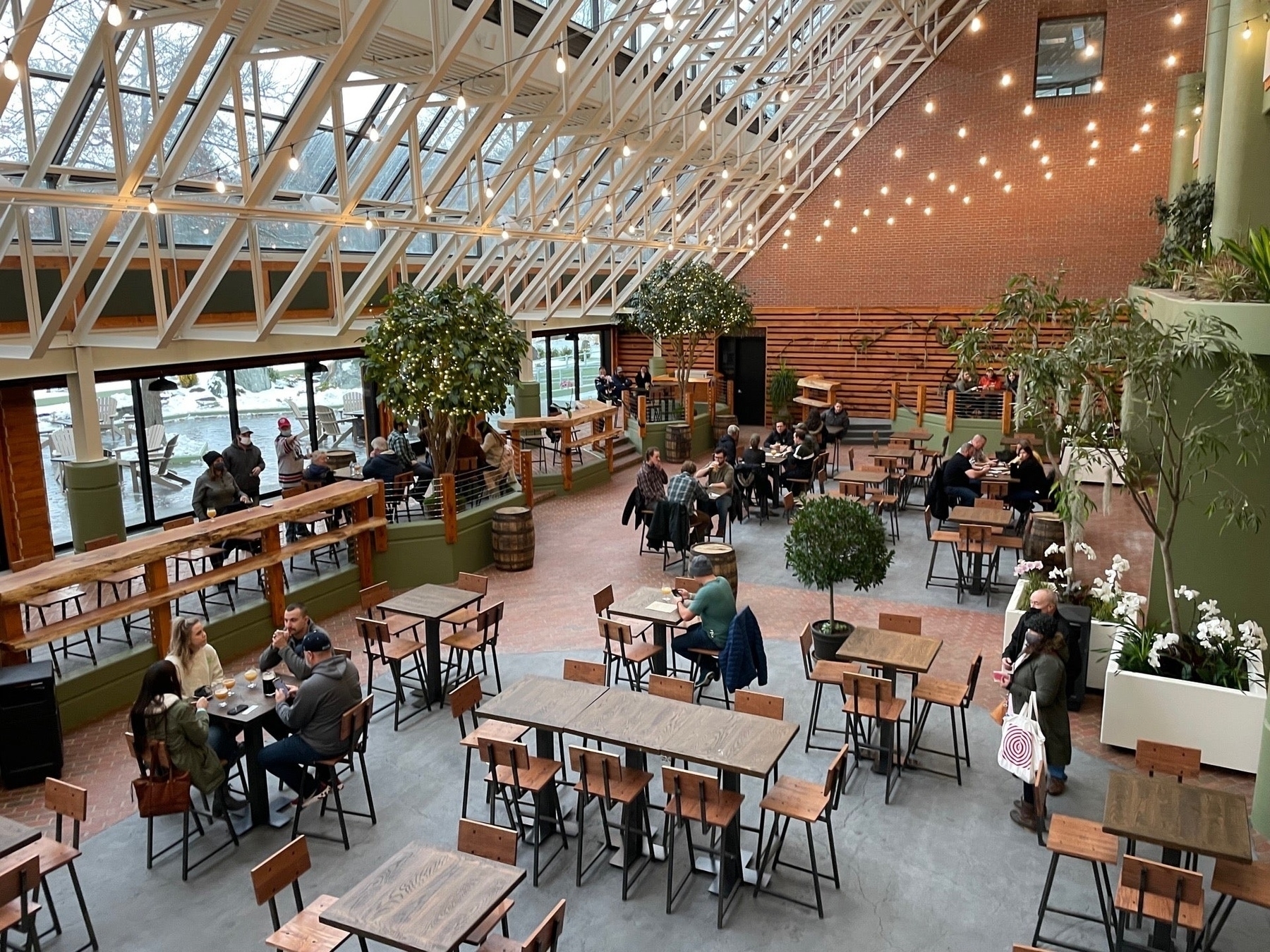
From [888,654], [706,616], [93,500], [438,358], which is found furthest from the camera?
[438,358]

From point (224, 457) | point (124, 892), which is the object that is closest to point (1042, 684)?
point (124, 892)

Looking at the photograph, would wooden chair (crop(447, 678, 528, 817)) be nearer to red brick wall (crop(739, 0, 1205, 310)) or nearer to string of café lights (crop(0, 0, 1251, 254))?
string of café lights (crop(0, 0, 1251, 254))

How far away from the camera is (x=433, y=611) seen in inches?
290

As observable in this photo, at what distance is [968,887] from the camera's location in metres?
5.16

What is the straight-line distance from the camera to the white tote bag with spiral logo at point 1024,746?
5258 millimetres

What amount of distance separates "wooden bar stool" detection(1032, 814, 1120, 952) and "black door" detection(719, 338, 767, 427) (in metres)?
17.7

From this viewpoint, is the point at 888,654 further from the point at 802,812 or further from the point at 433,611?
the point at 433,611

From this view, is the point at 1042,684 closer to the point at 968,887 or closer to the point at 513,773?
the point at 968,887

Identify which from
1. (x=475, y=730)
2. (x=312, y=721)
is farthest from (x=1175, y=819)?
(x=312, y=721)

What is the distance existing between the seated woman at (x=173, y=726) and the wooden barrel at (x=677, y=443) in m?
12.7

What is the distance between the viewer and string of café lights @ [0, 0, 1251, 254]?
8707mm

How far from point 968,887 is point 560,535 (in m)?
8.19

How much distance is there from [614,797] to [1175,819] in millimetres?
2806

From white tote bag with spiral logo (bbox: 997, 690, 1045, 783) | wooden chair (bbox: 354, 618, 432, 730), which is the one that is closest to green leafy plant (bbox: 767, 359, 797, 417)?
wooden chair (bbox: 354, 618, 432, 730)
